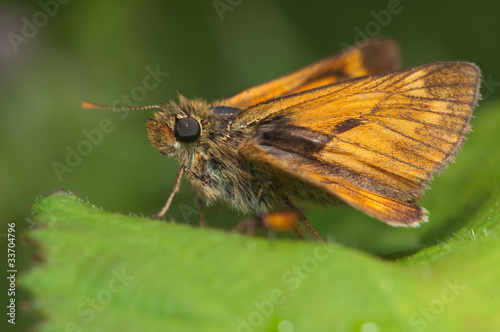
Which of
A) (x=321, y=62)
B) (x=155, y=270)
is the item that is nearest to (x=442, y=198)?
(x=321, y=62)

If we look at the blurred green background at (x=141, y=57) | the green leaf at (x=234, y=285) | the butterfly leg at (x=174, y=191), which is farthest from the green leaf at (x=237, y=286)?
the blurred green background at (x=141, y=57)

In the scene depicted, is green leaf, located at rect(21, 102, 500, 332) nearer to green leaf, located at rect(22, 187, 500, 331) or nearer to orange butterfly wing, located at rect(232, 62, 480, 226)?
green leaf, located at rect(22, 187, 500, 331)

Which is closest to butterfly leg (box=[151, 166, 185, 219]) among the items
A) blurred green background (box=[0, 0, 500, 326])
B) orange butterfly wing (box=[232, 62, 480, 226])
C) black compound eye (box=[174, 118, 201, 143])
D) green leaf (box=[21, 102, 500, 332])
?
black compound eye (box=[174, 118, 201, 143])

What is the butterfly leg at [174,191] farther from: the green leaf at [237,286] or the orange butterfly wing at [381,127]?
the green leaf at [237,286]

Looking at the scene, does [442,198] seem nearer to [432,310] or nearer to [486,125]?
[486,125]

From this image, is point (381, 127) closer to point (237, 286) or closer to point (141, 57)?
point (237, 286)

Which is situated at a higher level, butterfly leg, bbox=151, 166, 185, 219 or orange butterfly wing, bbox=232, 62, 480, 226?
butterfly leg, bbox=151, 166, 185, 219
